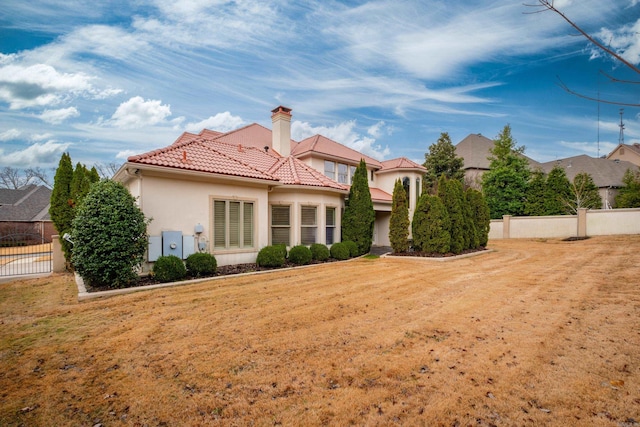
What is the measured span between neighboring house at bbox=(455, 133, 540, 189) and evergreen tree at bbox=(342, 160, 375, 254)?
22.4 meters

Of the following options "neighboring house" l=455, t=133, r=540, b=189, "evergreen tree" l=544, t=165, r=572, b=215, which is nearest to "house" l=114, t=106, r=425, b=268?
"evergreen tree" l=544, t=165, r=572, b=215

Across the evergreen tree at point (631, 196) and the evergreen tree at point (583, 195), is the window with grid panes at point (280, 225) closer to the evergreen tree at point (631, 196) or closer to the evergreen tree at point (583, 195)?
the evergreen tree at point (583, 195)

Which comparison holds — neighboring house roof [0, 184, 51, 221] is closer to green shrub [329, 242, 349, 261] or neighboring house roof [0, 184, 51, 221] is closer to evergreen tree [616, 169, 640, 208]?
green shrub [329, 242, 349, 261]

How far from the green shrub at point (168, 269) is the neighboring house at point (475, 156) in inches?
1213

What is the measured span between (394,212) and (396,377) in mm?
11422

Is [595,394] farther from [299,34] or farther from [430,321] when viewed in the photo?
[299,34]

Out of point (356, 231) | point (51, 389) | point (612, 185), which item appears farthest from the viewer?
point (612, 185)

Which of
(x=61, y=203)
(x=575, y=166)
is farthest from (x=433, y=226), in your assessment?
(x=575, y=166)

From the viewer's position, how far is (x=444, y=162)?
97.1 ft

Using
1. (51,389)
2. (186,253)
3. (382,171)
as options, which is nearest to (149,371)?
(51,389)

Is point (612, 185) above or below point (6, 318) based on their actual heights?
above

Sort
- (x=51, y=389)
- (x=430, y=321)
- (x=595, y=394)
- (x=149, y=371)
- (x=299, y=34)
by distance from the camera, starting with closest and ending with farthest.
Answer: (x=595, y=394)
(x=51, y=389)
(x=149, y=371)
(x=430, y=321)
(x=299, y=34)

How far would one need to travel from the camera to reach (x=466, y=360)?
3.87 m

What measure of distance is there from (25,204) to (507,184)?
163 ft
